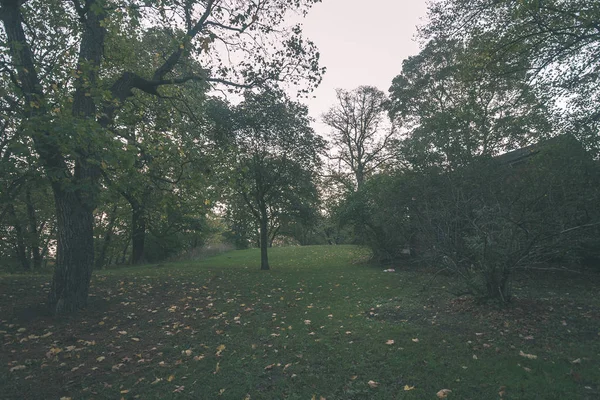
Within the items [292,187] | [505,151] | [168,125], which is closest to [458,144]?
[505,151]

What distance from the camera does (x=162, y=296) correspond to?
9469mm

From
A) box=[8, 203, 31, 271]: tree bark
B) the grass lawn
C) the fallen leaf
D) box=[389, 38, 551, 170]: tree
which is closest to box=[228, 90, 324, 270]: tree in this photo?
box=[389, 38, 551, 170]: tree

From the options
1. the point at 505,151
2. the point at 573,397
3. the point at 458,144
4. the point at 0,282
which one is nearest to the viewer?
the point at 573,397

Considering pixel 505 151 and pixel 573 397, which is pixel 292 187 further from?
pixel 573 397

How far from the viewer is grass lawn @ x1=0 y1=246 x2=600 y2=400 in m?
4.00

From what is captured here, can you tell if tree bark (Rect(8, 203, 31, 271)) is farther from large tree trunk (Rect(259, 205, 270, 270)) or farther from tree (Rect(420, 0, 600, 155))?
tree (Rect(420, 0, 600, 155))

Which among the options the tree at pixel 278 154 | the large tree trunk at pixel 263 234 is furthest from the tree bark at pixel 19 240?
the large tree trunk at pixel 263 234

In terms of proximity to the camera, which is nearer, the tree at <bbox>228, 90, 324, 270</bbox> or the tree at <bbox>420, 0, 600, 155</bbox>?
the tree at <bbox>420, 0, 600, 155</bbox>

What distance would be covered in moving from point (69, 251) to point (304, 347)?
5588 millimetres

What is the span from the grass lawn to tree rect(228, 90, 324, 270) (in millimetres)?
7713

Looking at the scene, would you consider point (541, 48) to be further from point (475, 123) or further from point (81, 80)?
point (81, 80)

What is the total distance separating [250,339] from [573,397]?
15.0 ft

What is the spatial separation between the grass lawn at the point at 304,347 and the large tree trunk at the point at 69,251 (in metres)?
0.44

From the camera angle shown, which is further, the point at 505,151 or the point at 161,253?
the point at 161,253
